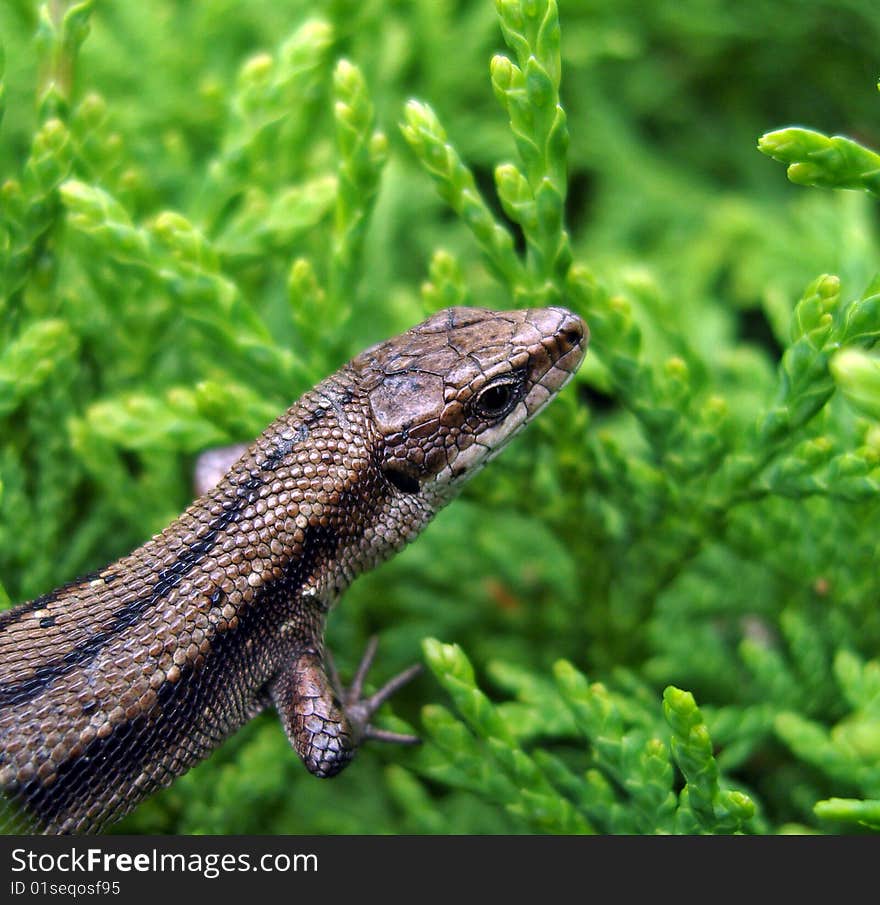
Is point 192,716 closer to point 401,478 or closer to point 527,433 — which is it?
point 401,478

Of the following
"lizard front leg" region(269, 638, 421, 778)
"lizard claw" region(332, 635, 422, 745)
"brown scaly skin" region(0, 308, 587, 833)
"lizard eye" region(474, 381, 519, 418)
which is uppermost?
"lizard eye" region(474, 381, 519, 418)

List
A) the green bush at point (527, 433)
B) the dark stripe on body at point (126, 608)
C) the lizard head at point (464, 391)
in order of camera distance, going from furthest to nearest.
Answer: the lizard head at point (464, 391)
the green bush at point (527, 433)
the dark stripe on body at point (126, 608)

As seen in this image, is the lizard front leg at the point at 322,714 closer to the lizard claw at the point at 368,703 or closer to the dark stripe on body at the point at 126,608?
the lizard claw at the point at 368,703

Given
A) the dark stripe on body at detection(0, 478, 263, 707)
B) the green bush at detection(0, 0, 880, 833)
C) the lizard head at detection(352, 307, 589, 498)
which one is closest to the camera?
the dark stripe on body at detection(0, 478, 263, 707)

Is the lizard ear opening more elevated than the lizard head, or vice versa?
the lizard head

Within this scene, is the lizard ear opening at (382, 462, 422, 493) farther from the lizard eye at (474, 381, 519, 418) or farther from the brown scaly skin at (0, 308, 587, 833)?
the lizard eye at (474, 381, 519, 418)

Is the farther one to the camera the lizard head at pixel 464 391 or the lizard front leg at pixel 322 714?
the lizard head at pixel 464 391

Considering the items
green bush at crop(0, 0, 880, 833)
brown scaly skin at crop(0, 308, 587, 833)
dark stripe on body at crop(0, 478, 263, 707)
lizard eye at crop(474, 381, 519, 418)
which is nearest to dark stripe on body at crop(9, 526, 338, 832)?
brown scaly skin at crop(0, 308, 587, 833)

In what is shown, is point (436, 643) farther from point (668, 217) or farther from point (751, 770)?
point (668, 217)

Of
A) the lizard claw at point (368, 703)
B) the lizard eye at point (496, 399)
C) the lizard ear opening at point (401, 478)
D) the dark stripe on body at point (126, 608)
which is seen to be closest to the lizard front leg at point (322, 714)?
the lizard claw at point (368, 703)
